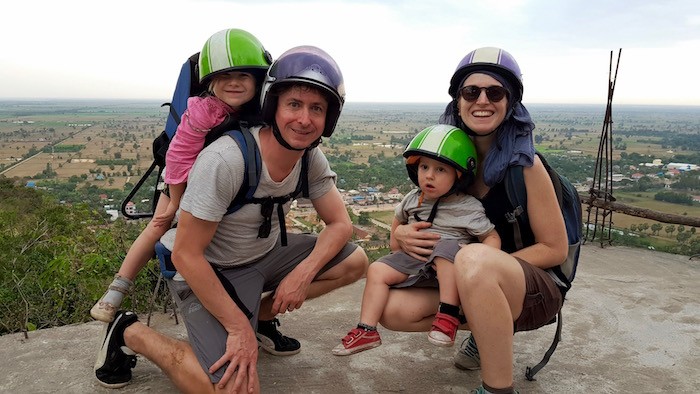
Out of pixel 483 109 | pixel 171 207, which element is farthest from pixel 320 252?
pixel 483 109

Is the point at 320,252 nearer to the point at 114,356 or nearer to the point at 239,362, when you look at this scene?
the point at 239,362

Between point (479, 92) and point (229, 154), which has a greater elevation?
point (479, 92)

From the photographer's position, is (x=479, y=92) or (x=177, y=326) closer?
(x=479, y=92)

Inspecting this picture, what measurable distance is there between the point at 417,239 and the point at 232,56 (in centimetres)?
138

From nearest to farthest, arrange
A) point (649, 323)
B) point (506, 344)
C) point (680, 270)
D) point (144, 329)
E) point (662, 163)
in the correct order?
point (506, 344) → point (144, 329) → point (649, 323) → point (680, 270) → point (662, 163)

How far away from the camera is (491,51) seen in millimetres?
2711

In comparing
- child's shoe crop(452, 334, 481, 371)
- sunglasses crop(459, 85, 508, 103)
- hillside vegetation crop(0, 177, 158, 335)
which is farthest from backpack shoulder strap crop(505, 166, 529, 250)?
hillside vegetation crop(0, 177, 158, 335)

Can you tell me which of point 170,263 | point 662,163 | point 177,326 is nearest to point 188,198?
point 170,263

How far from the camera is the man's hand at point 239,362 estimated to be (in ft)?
8.11

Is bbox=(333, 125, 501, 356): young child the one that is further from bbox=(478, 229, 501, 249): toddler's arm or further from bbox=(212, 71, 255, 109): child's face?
bbox=(212, 71, 255, 109): child's face

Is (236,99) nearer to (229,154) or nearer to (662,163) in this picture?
(229,154)

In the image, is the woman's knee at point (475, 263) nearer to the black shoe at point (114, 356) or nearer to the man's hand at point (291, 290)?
the man's hand at point (291, 290)

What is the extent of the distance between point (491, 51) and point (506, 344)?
1.45 meters

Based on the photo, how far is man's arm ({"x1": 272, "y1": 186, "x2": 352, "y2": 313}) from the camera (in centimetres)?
294
